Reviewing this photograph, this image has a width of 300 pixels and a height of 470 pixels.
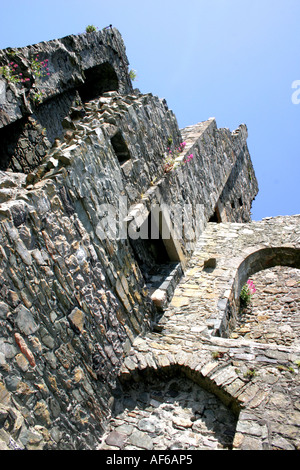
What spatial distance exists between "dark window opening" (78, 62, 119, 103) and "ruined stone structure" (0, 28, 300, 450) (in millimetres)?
1249

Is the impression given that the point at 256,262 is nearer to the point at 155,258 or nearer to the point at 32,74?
the point at 155,258

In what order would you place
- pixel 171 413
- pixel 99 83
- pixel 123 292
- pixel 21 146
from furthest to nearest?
1. pixel 99 83
2. pixel 21 146
3. pixel 123 292
4. pixel 171 413

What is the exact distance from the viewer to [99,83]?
903cm

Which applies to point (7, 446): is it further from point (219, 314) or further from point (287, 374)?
point (219, 314)

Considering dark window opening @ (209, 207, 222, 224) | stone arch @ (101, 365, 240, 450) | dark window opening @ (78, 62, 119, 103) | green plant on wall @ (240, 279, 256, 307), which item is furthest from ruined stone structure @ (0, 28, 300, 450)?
dark window opening @ (209, 207, 222, 224)

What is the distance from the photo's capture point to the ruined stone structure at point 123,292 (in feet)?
11.1

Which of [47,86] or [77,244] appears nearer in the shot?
[77,244]

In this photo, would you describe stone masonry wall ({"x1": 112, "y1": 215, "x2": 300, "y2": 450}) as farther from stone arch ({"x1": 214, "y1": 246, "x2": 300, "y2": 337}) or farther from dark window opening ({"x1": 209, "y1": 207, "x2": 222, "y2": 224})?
dark window opening ({"x1": 209, "y1": 207, "x2": 222, "y2": 224})

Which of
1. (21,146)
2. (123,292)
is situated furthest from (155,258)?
(21,146)

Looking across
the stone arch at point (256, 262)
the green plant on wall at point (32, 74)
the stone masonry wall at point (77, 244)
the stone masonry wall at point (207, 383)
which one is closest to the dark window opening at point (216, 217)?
the stone masonry wall at point (77, 244)

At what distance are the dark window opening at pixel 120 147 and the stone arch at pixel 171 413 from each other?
3028 millimetres

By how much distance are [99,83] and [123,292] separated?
6317 mm

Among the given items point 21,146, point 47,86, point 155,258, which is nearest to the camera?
point 21,146

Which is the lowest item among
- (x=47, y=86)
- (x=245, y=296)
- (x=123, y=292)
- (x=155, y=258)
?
(x=245, y=296)
